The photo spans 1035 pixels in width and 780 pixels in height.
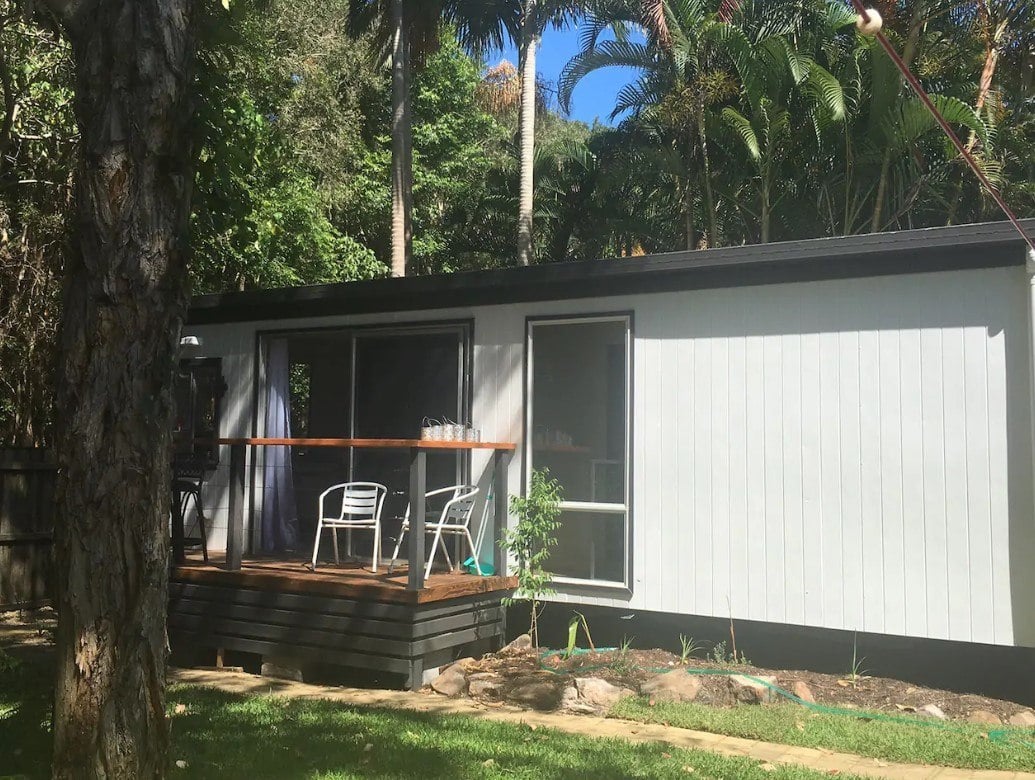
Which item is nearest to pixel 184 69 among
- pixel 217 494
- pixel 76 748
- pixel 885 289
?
pixel 76 748

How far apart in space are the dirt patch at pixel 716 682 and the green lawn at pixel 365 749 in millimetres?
997

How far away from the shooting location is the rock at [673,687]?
584cm

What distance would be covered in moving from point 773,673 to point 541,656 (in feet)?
5.34

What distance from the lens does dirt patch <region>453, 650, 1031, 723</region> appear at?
581 cm

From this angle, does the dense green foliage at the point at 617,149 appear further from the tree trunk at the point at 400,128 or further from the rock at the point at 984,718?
the rock at the point at 984,718

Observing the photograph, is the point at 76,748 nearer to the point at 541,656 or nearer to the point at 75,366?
the point at 75,366

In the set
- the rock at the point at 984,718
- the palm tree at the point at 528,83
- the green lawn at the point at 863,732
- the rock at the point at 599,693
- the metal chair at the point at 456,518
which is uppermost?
the palm tree at the point at 528,83

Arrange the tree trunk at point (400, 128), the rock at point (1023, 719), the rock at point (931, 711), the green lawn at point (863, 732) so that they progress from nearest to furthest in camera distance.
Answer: the green lawn at point (863, 732), the rock at point (1023, 719), the rock at point (931, 711), the tree trunk at point (400, 128)

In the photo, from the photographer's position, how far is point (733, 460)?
6711 mm

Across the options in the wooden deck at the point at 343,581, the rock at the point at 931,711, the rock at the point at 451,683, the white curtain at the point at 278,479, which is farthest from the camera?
the white curtain at the point at 278,479

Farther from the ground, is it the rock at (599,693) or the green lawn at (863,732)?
the rock at (599,693)

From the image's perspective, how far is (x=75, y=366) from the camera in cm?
310

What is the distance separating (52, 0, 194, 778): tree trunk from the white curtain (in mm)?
5817

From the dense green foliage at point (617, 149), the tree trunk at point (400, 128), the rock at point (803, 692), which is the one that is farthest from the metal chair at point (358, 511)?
the tree trunk at point (400, 128)
